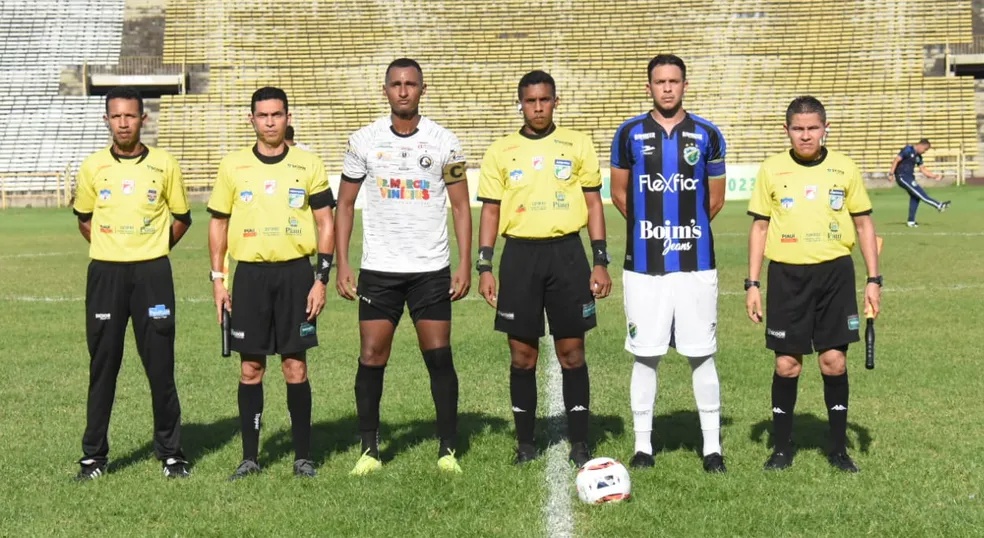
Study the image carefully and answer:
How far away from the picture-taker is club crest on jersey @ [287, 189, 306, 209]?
6.25 m

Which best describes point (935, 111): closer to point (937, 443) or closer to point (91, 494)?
point (937, 443)

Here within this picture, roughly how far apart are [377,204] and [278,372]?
3683 millimetres

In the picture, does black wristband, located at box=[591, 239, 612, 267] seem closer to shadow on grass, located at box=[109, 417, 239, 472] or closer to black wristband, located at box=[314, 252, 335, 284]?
black wristband, located at box=[314, 252, 335, 284]

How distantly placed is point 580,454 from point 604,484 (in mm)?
842

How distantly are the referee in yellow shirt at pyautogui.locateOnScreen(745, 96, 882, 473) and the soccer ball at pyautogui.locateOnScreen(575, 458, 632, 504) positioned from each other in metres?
1.08

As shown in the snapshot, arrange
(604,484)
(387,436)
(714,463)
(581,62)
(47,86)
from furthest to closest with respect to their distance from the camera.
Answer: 1. (47,86)
2. (581,62)
3. (387,436)
4. (714,463)
5. (604,484)

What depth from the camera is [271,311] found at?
6.27 meters

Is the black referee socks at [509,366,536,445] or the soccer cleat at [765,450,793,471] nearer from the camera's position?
the soccer cleat at [765,450,793,471]

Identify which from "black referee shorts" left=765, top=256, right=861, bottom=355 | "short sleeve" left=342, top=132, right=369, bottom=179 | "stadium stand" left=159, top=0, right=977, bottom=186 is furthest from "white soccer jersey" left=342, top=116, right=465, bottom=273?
"stadium stand" left=159, top=0, right=977, bottom=186

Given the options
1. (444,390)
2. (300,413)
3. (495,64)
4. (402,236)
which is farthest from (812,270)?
(495,64)

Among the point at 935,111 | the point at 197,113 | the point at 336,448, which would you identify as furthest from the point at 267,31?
the point at 336,448

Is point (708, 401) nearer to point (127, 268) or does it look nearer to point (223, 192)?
point (223, 192)

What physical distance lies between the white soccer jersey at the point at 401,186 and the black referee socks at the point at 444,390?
1.77 ft

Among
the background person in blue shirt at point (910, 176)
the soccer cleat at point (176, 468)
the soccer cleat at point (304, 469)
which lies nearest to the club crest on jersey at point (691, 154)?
the soccer cleat at point (304, 469)
